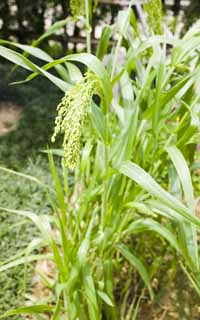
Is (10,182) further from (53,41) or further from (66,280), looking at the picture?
(53,41)

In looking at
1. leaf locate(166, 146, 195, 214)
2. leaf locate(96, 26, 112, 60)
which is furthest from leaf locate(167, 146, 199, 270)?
leaf locate(96, 26, 112, 60)

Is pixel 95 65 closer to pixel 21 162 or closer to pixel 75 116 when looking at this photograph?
pixel 75 116

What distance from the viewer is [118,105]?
1.55 metres

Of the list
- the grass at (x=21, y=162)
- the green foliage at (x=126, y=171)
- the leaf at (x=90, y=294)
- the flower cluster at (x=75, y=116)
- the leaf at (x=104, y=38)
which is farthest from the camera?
the grass at (x=21, y=162)

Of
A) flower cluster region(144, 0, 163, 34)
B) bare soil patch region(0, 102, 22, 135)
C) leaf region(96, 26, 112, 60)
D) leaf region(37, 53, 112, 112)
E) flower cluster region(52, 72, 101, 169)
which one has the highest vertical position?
bare soil patch region(0, 102, 22, 135)

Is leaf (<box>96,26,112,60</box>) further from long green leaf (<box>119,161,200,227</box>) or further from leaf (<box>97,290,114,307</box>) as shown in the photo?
leaf (<box>97,290,114,307</box>)

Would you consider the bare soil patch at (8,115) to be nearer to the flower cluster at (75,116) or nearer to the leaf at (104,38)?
the leaf at (104,38)

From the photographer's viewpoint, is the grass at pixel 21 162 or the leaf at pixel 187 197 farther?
the grass at pixel 21 162

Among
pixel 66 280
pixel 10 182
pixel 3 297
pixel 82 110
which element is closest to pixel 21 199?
pixel 10 182

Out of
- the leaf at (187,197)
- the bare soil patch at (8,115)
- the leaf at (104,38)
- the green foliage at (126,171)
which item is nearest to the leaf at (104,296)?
the green foliage at (126,171)

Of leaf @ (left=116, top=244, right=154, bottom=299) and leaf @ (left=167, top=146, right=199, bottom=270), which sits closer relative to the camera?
leaf @ (left=167, top=146, right=199, bottom=270)

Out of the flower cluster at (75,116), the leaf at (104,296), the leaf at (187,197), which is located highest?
the flower cluster at (75,116)

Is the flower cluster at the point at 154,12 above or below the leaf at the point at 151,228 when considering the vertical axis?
above

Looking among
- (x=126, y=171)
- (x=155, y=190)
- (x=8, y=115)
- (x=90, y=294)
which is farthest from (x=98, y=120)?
(x=8, y=115)
